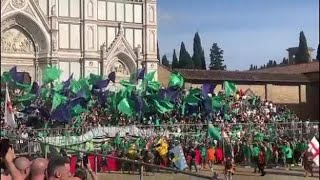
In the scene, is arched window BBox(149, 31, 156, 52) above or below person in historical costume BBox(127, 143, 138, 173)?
above

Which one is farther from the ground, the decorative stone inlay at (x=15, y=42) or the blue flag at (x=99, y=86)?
the decorative stone inlay at (x=15, y=42)

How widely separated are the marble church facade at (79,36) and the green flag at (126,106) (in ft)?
46.6

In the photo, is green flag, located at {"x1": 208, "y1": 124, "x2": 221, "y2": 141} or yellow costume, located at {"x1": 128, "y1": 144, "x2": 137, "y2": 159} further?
green flag, located at {"x1": 208, "y1": 124, "x2": 221, "y2": 141}

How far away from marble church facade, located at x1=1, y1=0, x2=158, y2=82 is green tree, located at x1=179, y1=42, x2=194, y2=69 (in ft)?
78.5

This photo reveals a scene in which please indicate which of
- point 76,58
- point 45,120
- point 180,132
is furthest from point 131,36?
point 180,132

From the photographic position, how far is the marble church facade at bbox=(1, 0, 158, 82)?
49.3m

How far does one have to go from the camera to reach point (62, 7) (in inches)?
2056

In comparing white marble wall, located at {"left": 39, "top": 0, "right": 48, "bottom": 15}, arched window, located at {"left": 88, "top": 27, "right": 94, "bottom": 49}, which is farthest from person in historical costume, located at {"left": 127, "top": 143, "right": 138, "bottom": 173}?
arched window, located at {"left": 88, "top": 27, "right": 94, "bottom": 49}

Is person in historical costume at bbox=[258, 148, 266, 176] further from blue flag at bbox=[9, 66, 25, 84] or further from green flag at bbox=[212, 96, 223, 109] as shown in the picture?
blue flag at bbox=[9, 66, 25, 84]

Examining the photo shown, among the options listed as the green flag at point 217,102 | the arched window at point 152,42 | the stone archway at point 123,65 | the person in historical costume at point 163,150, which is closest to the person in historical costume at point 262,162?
the person in historical costume at point 163,150

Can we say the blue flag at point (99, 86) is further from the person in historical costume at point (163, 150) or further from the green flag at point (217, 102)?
the person in historical costume at point (163, 150)

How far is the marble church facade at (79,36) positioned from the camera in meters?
49.3

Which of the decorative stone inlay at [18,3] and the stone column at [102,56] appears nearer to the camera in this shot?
the decorative stone inlay at [18,3]

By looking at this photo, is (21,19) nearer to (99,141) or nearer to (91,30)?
(91,30)
